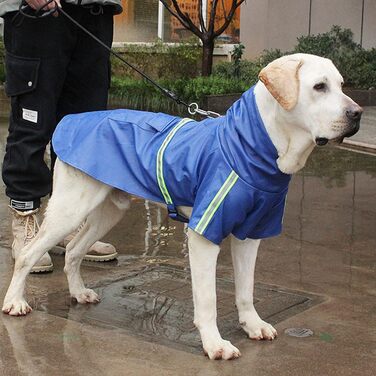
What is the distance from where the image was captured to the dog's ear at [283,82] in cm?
328

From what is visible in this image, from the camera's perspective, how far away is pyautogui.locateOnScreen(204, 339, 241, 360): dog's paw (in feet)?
11.2

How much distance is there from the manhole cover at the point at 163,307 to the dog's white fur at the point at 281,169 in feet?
0.55

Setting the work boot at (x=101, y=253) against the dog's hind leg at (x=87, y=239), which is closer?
the dog's hind leg at (x=87, y=239)

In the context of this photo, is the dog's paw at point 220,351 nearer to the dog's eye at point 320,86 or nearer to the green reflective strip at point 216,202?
the green reflective strip at point 216,202

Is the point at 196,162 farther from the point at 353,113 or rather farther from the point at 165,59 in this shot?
the point at 165,59

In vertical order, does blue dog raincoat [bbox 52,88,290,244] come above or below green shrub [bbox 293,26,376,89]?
above

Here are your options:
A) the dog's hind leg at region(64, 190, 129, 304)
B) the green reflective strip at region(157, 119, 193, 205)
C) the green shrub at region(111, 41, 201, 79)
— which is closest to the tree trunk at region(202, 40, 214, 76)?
the green shrub at region(111, 41, 201, 79)

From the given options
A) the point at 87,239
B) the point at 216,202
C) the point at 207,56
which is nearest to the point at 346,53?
the point at 207,56

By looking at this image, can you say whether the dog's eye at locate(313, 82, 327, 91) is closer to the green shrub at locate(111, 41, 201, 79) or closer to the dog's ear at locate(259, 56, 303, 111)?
the dog's ear at locate(259, 56, 303, 111)

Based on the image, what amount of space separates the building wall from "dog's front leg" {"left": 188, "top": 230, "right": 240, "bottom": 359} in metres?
12.7

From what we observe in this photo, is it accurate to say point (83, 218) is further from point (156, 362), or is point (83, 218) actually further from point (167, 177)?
point (156, 362)

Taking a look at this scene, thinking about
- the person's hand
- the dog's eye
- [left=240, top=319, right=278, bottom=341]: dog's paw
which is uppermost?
the person's hand

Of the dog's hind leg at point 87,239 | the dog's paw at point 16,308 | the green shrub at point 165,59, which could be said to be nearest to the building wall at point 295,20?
the green shrub at point 165,59

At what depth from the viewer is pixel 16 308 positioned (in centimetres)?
392
